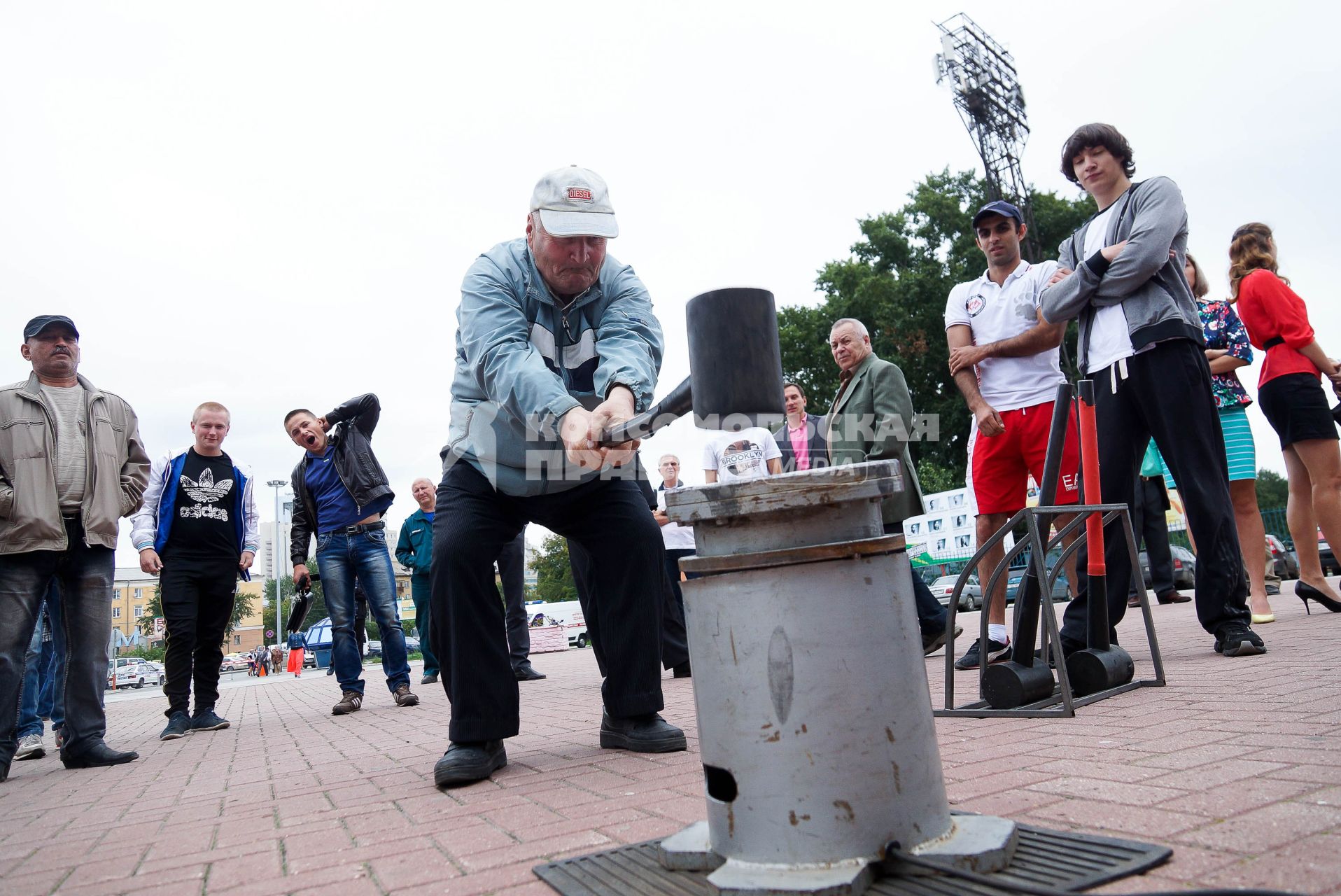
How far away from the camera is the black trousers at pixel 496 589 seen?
3.02 m

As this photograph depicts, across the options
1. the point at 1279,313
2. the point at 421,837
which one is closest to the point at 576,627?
the point at 1279,313

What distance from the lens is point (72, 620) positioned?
4723 mm

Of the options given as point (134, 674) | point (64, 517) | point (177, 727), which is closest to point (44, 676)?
point (177, 727)

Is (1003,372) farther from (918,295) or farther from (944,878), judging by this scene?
(918,295)

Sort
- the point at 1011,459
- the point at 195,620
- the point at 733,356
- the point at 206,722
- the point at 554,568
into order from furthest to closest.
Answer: the point at 554,568, the point at 206,722, the point at 195,620, the point at 1011,459, the point at 733,356

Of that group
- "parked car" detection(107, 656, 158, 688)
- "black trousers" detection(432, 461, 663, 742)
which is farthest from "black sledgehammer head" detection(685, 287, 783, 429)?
"parked car" detection(107, 656, 158, 688)

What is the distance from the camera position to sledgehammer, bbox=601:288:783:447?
1.79 meters

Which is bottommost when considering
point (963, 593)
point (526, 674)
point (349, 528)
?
point (963, 593)

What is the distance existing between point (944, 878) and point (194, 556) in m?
5.73

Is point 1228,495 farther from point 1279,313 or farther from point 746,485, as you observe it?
point 746,485

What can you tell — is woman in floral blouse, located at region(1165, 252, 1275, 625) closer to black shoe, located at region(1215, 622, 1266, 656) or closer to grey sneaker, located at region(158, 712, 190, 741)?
black shoe, located at region(1215, 622, 1266, 656)

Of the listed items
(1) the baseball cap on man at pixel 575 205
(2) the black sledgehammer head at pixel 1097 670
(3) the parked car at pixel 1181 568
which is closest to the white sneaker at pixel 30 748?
(1) the baseball cap on man at pixel 575 205

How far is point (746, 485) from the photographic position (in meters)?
1.64

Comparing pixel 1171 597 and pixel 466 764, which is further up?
pixel 466 764
